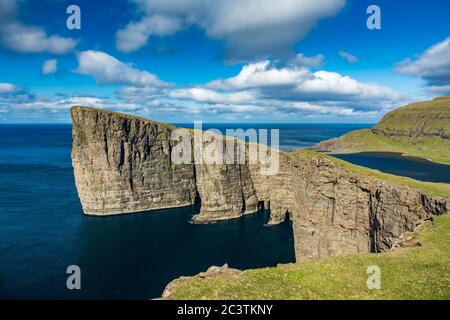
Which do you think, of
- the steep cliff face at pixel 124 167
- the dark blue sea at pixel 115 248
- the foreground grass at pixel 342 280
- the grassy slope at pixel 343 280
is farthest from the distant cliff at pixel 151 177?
the foreground grass at pixel 342 280

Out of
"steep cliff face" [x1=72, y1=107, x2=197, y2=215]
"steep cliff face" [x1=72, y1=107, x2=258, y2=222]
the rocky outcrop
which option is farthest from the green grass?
"steep cliff face" [x1=72, y1=107, x2=197, y2=215]

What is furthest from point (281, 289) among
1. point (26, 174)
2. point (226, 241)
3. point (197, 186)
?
point (26, 174)

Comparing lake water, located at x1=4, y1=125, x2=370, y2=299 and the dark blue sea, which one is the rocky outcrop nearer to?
the dark blue sea

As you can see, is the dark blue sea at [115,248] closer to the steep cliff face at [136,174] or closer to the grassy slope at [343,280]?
the steep cliff face at [136,174]

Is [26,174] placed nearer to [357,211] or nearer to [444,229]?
[357,211]

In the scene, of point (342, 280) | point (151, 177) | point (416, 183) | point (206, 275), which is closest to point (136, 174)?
point (151, 177)

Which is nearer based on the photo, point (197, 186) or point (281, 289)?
point (281, 289)

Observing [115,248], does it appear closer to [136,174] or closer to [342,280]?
[136,174]
